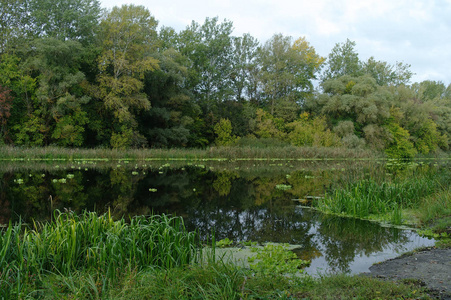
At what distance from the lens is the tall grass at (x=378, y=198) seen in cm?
861

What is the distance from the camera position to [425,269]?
445 cm

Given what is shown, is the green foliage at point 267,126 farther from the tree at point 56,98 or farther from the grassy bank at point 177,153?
the tree at point 56,98

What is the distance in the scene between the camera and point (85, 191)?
1122cm

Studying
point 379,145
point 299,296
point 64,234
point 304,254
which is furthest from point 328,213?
point 379,145

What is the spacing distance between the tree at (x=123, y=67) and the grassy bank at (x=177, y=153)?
4093 mm

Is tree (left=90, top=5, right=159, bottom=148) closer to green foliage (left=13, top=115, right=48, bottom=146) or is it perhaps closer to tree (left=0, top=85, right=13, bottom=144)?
green foliage (left=13, top=115, right=48, bottom=146)

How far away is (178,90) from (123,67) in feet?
25.0

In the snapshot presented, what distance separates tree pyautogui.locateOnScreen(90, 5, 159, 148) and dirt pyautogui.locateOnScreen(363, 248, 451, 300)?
2887cm


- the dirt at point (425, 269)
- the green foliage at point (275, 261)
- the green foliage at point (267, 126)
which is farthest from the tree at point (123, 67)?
the dirt at point (425, 269)

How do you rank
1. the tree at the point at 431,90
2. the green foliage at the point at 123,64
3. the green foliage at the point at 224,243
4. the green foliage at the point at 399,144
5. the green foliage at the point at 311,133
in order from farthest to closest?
the tree at the point at 431,90
the green foliage at the point at 399,144
the green foliage at the point at 311,133
the green foliage at the point at 123,64
the green foliage at the point at 224,243

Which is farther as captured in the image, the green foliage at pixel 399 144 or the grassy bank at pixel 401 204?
the green foliage at pixel 399 144

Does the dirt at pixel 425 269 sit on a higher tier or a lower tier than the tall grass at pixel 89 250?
lower

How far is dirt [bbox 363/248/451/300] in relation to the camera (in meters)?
3.79

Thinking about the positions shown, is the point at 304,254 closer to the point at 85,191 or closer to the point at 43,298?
the point at 43,298
